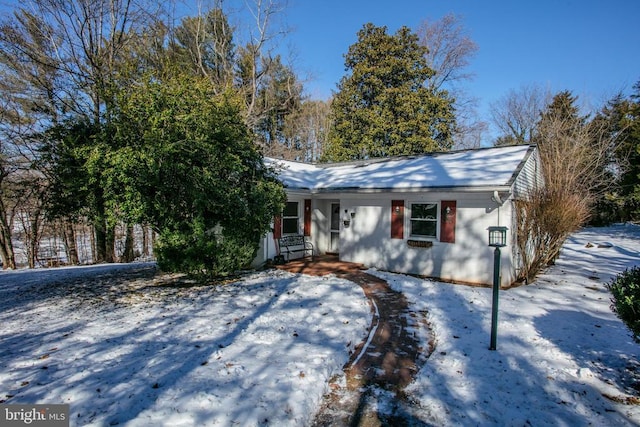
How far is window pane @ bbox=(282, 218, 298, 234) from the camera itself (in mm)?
11664

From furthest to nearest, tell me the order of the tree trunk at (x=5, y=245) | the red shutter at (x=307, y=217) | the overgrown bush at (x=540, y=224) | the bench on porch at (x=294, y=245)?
the tree trunk at (x=5, y=245)
the red shutter at (x=307, y=217)
the bench on porch at (x=294, y=245)
the overgrown bush at (x=540, y=224)

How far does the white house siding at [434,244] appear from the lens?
8.62m

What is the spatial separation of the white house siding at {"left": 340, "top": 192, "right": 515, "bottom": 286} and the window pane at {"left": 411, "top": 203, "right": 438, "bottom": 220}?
0.67ft

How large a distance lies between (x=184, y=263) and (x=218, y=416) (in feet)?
16.8

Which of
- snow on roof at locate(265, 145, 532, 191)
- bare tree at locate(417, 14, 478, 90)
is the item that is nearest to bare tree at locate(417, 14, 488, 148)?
bare tree at locate(417, 14, 478, 90)

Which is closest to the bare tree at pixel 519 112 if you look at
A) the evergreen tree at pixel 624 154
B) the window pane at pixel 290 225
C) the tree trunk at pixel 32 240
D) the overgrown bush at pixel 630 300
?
the evergreen tree at pixel 624 154

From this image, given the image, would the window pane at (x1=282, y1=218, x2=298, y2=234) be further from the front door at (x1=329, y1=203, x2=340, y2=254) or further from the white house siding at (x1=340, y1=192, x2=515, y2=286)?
the white house siding at (x1=340, y1=192, x2=515, y2=286)

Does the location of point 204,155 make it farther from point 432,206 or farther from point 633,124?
point 633,124

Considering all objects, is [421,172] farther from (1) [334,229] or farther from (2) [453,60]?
(2) [453,60]

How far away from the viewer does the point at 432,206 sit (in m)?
9.70

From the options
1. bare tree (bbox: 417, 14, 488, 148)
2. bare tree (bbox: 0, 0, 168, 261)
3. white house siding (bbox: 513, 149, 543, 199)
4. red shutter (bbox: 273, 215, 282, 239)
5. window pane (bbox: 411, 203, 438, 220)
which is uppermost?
bare tree (bbox: 417, 14, 488, 148)

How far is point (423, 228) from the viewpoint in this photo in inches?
388

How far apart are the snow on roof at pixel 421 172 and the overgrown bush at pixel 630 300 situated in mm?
4469

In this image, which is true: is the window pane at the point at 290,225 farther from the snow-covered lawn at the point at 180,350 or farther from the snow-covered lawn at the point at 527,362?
the snow-covered lawn at the point at 527,362
